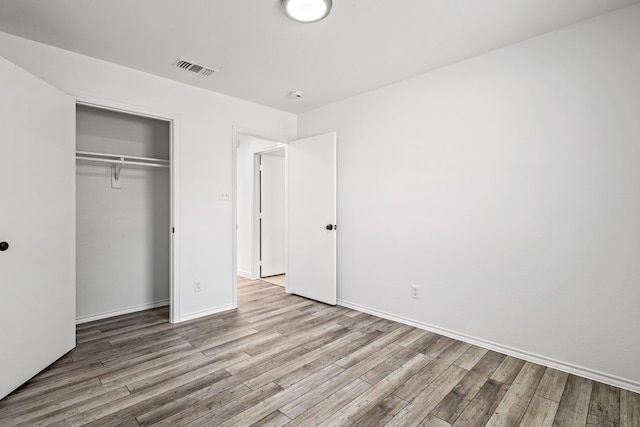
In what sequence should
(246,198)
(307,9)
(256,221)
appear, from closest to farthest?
1. (307,9)
2. (256,221)
3. (246,198)

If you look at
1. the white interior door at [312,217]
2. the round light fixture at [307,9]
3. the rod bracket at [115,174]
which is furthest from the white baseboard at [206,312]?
the round light fixture at [307,9]

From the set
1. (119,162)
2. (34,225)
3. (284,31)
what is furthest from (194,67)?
(34,225)

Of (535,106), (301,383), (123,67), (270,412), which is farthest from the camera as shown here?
(123,67)

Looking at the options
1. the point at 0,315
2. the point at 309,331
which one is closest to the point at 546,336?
the point at 309,331

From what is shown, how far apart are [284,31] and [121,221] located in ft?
9.09

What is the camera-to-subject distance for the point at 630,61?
207cm

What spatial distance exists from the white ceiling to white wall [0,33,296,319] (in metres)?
0.17

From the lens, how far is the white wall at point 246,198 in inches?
210

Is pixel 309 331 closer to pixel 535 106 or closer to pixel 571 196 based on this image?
pixel 571 196

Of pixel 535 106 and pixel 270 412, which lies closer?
pixel 270 412

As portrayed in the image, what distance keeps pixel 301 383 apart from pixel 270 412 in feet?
1.15

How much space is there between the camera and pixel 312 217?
13.4 feet

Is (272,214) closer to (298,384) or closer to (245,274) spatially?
(245,274)

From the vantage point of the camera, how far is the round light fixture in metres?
2.00
